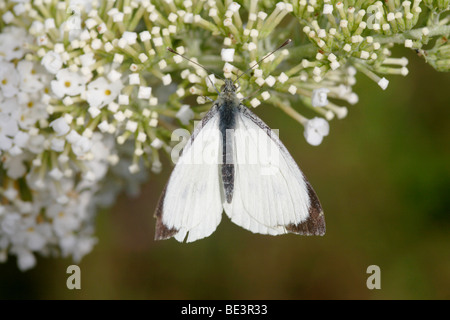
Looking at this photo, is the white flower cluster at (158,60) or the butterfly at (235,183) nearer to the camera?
the butterfly at (235,183)

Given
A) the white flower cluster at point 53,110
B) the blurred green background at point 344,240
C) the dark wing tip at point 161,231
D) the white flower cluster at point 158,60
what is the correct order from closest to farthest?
1. the dark wing tip at point 161,231
2. the white flower cluster at point 158,60
3. the white flower cluster at point 53,110
4. the blurred green background at point 344,240

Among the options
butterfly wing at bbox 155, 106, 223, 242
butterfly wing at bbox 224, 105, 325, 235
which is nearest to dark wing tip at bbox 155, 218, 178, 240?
butterfly wing at bbox 155, 106, 223, 242

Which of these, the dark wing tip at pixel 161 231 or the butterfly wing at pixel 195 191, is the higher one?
the butterfly wing at pixel 195 191

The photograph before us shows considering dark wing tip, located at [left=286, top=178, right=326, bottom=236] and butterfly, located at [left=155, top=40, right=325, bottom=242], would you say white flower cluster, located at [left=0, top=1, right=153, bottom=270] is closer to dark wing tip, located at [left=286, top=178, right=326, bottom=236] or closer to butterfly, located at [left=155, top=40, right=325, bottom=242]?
butterfly, located at [left=155, top=40, right=325, bottom=242]

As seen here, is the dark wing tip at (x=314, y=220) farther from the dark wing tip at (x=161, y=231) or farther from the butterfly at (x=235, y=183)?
the dark wing tip at (x=161, y=231)

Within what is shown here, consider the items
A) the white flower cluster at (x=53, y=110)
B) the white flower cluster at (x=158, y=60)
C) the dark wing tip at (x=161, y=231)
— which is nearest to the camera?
the dark wing tip at (x=161, y=231)

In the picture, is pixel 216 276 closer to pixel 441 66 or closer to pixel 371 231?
pixel 371 231

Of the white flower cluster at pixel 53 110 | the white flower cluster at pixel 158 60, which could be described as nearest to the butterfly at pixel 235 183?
the white flower cluster at pixel 158 60
